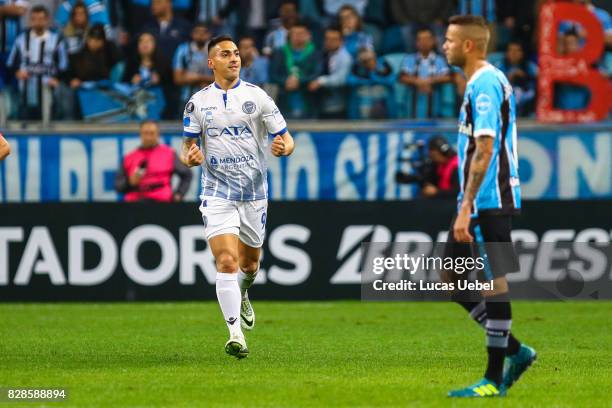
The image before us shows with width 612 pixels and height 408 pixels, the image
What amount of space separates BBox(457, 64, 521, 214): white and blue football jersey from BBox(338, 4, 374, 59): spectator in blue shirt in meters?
10.2

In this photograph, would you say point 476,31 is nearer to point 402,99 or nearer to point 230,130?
point 230,130

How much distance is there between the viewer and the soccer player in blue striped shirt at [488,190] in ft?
24.9

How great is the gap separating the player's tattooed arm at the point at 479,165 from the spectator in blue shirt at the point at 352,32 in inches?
411

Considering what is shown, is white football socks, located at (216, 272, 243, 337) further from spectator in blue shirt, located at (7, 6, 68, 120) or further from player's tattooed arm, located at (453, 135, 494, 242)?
spectator in blue shirt, located at (7, 6, 68, 120)

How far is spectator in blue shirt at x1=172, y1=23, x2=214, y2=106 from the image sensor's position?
58.0ft

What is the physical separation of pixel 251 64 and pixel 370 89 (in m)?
1.65

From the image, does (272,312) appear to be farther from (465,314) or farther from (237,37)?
(237,37)

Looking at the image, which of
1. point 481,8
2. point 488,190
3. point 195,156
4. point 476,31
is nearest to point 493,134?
point 488,190

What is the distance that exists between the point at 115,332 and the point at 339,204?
451cm

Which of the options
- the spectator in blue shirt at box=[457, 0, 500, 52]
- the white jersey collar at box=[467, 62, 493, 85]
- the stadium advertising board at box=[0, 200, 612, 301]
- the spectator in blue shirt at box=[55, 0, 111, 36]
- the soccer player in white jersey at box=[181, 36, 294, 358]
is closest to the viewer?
the white jersey collar at box=[467, 62, 493, 85]

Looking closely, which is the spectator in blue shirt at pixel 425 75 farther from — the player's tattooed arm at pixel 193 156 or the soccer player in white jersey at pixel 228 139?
the player's tattooed arm at pixel 193 156

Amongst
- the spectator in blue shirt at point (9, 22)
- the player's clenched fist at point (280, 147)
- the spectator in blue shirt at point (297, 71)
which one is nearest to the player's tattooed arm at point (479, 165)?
the player's clenched fist at point (280, 147)

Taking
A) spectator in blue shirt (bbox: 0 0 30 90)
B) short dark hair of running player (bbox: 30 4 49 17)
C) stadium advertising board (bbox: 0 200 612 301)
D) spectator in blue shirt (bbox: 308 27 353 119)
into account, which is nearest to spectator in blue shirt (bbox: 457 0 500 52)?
spectator in blue shirt (bbox: 308 27 353 119)

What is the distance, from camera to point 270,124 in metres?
10.3
